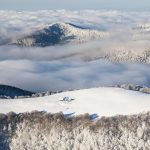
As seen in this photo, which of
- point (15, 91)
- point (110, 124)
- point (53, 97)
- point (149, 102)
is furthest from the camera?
point (15, 91)

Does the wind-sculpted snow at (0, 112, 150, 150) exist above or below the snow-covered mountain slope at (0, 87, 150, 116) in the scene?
below

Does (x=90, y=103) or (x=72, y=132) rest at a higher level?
(x=90, y=103)

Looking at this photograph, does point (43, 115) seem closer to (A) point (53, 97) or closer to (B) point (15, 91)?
(A) point (53, 97)

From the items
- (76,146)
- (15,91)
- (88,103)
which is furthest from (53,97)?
(15,91)

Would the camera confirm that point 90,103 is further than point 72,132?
Yes

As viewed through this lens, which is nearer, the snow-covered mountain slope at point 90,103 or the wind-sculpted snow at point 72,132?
the wind-sculpted snow at point 72,132
